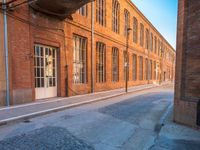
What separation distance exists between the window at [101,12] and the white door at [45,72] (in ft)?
20.2

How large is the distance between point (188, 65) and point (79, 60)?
905cm

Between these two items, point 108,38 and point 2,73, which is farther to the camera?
point 108,38

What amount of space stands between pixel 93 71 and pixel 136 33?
538 inches

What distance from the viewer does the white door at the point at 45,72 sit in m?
10.1

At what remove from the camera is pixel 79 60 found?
13383 millimetres

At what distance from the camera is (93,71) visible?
14.5 meters

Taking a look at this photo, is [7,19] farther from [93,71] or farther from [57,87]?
[93,71]

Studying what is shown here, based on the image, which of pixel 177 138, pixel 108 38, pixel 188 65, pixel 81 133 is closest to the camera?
pixel 177 138

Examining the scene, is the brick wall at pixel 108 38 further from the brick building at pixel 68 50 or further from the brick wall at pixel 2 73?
the brick wall at pixel 2 73

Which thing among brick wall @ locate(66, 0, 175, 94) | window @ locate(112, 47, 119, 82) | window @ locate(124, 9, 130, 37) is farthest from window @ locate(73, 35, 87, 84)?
window @ locate(124, 9, 130, 37)

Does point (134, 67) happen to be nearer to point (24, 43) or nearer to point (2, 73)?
point (24, 43)

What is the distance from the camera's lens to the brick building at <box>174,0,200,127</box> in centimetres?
525

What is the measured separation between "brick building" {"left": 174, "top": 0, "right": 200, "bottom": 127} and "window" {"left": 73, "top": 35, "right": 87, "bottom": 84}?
827 cm

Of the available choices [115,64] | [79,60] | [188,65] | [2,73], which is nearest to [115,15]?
[115,64]
